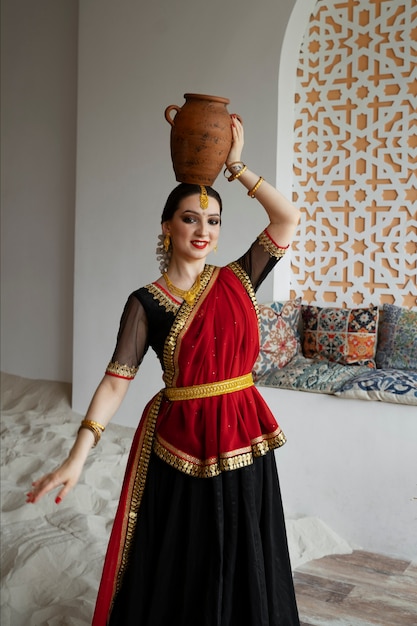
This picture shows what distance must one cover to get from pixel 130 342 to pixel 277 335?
2097 mm

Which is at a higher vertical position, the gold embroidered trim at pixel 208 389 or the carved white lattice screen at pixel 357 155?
the carved white lattice screen at pixel 357 155

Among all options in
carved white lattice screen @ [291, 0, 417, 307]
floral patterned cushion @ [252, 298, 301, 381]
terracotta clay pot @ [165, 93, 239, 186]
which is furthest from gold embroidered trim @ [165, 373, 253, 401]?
carved white lattice screen @ [291, 0, 417, 307]

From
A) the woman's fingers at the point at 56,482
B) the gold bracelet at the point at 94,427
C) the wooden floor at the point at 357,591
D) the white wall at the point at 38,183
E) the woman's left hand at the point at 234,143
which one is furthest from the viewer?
the white wall at the point at 38,183

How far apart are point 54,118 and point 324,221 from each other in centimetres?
234

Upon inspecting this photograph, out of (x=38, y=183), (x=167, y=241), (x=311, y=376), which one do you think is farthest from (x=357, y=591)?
(x=38, y=183)

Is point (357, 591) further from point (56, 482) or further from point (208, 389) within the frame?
point (56, 482)

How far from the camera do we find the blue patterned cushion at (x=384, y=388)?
329cm

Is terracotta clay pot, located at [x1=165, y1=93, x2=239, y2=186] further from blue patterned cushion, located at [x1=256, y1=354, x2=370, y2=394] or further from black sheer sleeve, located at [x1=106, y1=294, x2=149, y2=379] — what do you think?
blue patterned cushion, located at [x1=256, y1=354, x2=370, y2=394]

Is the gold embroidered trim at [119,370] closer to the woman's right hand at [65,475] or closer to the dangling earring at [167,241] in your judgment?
the woman's right hand at [65,475]

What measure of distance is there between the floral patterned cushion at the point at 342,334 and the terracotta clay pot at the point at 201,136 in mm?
2299

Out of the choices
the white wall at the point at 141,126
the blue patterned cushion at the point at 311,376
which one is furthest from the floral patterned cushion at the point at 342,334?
the white wall at the point at 141,126

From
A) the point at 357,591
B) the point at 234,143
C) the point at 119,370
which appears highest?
the point at 234,143

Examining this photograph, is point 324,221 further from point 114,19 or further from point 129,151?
point 114,19

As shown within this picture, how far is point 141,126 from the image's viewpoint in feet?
15.6
